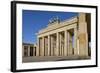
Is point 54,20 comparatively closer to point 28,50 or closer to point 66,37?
point 66,37

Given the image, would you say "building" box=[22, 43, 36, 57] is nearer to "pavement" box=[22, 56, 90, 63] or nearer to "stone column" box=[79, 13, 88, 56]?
"pavement" box=[22, 56, 90, 63]

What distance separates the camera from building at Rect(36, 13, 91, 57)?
6.55 feet

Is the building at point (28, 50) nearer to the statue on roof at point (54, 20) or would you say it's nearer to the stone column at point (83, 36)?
the statue on roof at point (54, 20)

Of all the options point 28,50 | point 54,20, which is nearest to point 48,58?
point 28,50

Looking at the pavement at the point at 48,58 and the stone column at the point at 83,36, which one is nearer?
the pavement at the point at 48,58

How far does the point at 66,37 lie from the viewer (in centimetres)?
206

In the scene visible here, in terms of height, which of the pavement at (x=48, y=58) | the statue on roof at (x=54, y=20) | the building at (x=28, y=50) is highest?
the statue on roof at (x=54, y=20)

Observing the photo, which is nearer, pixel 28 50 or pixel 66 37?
pixel 28 50

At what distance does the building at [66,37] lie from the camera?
6.55 ft

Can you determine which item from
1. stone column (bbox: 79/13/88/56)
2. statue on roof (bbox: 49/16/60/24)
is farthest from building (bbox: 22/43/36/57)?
stone column (bbox: 79/13/88/56)

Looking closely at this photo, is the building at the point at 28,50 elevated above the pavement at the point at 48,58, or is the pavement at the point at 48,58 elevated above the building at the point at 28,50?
the building at the point at 28,50

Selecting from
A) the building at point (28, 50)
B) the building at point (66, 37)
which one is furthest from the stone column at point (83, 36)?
the building at point (28, 50)

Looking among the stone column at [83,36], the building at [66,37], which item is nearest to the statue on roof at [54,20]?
the building at [66,37]

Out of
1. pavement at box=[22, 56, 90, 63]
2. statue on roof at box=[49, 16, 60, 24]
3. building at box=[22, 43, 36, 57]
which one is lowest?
pavement at box=[22, 56, 90, 63]
